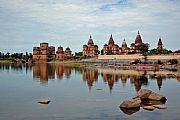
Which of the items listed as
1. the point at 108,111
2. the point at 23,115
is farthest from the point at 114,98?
the point at 23,115

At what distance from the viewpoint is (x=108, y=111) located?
58.7 feet

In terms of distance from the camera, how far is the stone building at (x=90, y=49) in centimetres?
13388

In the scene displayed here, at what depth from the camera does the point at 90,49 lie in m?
134

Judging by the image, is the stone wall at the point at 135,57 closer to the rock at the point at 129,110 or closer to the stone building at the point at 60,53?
the stone building at the point at 60,53

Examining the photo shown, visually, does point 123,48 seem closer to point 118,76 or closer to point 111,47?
point 111,47

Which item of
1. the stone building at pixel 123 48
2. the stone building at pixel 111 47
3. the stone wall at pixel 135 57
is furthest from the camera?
the stone building at pixel 111 47

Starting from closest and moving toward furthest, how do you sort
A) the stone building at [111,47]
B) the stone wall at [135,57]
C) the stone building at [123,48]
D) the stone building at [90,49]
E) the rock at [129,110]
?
the rock at [129,110], the stone wall at [135,57], the stone building at [123,48], the stone building at [111,47], the stone building at [90,49]

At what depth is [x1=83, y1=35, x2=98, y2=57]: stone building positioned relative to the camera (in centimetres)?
13388

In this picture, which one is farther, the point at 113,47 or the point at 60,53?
the point at 60,53

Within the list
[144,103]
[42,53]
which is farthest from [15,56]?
[144,103]

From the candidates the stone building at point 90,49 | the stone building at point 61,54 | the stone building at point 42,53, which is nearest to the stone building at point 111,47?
the stone building at point 90,49

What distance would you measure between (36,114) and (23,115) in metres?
0.75

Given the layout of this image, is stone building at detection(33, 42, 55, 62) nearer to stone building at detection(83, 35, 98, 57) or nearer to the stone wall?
stone building at detection(83, 35, 98, 57)

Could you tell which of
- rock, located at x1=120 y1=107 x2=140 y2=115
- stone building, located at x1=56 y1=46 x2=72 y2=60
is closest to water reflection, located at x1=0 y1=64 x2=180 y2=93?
rock, located at x1=120 y1=107 x2=140 y2=115
